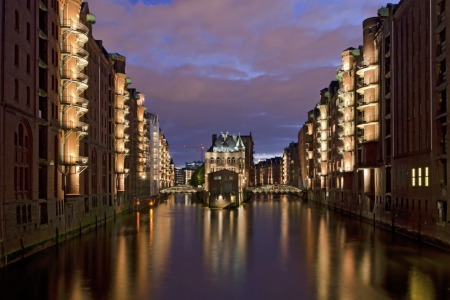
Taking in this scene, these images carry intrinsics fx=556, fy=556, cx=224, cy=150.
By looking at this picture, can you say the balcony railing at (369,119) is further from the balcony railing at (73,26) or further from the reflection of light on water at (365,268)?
the balcony railing at (73,26)

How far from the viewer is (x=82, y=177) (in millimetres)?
70438

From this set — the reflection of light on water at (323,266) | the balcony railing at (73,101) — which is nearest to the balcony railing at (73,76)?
the balcony railing at (73,101)

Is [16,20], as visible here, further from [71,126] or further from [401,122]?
[401,122]

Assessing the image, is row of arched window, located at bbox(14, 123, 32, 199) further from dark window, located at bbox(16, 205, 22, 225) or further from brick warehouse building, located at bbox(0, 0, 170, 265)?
dark window, located at bbox(16, 205, 22, 225)

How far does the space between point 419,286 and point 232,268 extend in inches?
561

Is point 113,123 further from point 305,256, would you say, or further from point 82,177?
point 305,256

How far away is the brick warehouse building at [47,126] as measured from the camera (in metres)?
42.3

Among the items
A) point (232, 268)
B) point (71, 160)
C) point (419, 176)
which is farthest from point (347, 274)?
point (71, 160)

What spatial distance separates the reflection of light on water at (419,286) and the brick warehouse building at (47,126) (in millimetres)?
27944

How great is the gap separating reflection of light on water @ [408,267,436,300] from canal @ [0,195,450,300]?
2.3 inches

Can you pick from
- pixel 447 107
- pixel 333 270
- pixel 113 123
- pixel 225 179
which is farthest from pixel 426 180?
pixel 225 179

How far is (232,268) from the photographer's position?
43.2 metres

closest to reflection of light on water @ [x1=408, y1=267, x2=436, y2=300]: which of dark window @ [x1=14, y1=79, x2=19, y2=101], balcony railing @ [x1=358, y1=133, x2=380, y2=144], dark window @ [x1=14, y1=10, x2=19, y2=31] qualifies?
dark window @ [x1=14, y1=79, x2=19, y2=101]

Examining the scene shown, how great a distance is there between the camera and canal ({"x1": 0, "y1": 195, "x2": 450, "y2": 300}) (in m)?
33.9
